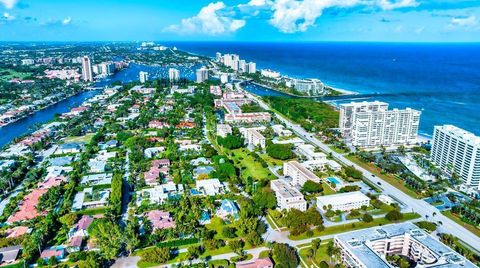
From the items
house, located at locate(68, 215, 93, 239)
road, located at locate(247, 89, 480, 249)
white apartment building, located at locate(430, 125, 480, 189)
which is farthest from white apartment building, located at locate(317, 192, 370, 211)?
house, located at locate(68, 215, 93, 239)

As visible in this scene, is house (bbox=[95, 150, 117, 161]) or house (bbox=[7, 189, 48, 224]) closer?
house (bbox=[7, 189, 48, 224])

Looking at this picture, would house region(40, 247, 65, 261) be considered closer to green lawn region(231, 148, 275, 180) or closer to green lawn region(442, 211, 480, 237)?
green lawn region(231, 148, 275, 180)

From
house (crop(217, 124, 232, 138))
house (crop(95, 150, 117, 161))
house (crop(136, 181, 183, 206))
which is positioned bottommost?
house (crop(136, 181, 183, 206))

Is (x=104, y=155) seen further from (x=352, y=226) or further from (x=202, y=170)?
(x=352, y=226)

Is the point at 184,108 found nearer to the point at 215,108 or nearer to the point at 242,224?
the point at 215,108

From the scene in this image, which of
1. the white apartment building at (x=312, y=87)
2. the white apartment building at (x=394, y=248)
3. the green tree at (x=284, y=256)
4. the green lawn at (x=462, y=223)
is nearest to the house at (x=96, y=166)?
the green tree at (x=284, y=256)

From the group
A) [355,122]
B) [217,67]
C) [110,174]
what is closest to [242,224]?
[110,174]

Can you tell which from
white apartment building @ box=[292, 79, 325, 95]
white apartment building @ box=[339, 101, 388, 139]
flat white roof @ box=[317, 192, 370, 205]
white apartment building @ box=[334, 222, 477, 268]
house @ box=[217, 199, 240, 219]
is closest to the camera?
white apartment building @ box=[334, 222, 477, 268]
